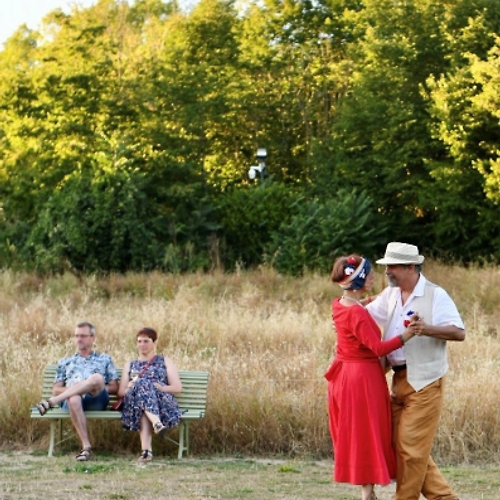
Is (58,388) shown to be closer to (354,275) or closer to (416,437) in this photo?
(354,275)

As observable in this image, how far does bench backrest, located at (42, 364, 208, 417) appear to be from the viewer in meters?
10.9

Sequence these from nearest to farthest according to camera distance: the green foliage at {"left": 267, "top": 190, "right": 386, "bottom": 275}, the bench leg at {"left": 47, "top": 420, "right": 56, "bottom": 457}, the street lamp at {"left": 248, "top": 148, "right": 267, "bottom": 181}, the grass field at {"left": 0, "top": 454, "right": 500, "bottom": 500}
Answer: the grass field at {"left": 0, "top": 454, "right": 500, "bottom": 500}, the bench leg at {"left": 47, "top": 420, "right": 56, "bottom": 457}, the green foliage at {"left": 267, "top": 190, "right": 386, "bottom": 275}, the street lamp at {"left": 248, "top": 148, "right": 267, "bottom": 181}

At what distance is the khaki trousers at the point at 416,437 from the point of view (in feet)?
22.7

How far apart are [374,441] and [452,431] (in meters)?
3.73

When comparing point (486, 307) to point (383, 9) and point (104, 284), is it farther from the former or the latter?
point (383, 9)

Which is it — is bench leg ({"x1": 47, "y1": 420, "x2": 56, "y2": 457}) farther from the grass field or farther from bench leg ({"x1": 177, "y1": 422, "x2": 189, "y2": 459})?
bench leg ({"x1": 177, "y1": 422, "x2": 189, "y2": 459})

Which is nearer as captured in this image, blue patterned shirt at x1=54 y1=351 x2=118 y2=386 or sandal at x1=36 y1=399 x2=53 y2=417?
sandal at x1=36 y1=399 x2=53 y2=417

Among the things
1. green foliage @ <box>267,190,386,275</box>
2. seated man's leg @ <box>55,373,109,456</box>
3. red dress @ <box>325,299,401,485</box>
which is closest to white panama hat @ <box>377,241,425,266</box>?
red dress @ <box>325,299,401,485</box>

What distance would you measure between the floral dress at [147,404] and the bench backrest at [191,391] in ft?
0.50

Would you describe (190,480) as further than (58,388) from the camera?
No

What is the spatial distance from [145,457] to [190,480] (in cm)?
113

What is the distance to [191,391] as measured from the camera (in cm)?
1102

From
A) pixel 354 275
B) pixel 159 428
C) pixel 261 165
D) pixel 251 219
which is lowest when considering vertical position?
pixel 159 428

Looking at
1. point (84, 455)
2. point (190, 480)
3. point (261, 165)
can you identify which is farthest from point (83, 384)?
point (261, 165)
